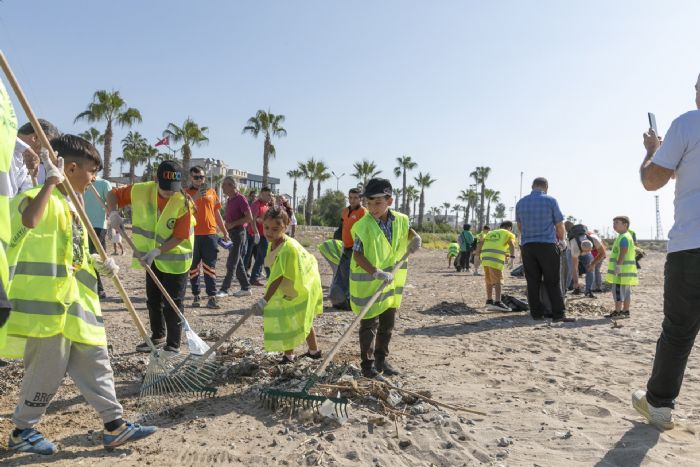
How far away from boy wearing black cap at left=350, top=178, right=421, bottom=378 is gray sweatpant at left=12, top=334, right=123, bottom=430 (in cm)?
201

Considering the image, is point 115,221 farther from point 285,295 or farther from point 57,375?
point 57,375

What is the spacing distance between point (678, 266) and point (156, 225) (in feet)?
13.4

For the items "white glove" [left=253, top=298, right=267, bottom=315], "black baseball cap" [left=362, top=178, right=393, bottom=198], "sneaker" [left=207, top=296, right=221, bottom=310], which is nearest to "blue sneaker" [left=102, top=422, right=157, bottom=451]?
"white glove" [left=253, top=298, right=267, bottom=315]

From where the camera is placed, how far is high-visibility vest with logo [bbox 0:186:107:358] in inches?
A: 107

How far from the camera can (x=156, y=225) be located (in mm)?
4871

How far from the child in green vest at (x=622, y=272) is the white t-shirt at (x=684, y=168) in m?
5.04

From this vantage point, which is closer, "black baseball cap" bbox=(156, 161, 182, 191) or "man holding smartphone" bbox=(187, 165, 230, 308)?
"black baseball cap" bbox=(156, 161, 182, 191)

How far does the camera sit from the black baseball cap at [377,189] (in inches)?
178

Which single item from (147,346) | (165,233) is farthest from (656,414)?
(147,346)

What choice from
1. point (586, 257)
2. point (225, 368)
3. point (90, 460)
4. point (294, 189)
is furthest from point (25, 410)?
point (294, 189)

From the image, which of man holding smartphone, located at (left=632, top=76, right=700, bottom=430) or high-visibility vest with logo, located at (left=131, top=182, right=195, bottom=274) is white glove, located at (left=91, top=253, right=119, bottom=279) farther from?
man holding smartphone, located at (left=632, top=76, right=700, bottom=430)

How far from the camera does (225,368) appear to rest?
4.50 meters

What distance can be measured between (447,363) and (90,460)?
3235mm

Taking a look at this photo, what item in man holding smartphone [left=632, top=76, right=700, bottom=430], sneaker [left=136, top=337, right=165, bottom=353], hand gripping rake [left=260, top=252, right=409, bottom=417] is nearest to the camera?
man holding smartphone [left=632, top=76, right=700, bottom=430]
